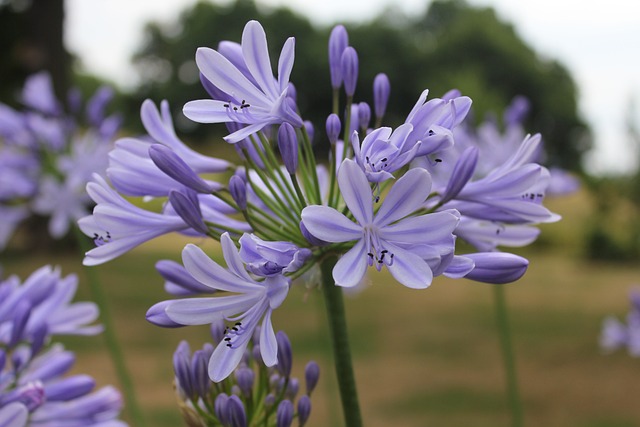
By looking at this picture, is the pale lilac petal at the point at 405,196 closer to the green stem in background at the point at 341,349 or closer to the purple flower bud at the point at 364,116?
the green stem in background at the point at 341,349

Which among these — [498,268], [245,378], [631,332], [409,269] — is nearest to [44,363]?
[245,378]

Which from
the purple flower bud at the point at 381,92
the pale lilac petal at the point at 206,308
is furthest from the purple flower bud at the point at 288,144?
the purple flower bud at the point at 381,92

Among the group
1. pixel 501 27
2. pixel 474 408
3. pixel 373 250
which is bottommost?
pixel 474 408

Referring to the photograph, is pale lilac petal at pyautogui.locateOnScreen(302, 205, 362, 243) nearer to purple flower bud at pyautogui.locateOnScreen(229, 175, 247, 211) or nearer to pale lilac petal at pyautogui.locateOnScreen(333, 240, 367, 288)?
pale lilac petal at pyautogui.locateOnScreen(333, 240, 367, 288)

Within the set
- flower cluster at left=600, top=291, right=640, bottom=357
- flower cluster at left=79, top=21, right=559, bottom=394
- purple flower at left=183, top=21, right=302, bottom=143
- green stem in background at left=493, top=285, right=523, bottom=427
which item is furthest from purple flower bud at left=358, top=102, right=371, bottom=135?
flower cluster at left=600, top=291, right=640, bottom=357

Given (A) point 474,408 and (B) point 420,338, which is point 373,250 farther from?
(B) point 420,338

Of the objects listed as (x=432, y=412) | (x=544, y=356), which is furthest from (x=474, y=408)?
(x=544, y=356)
